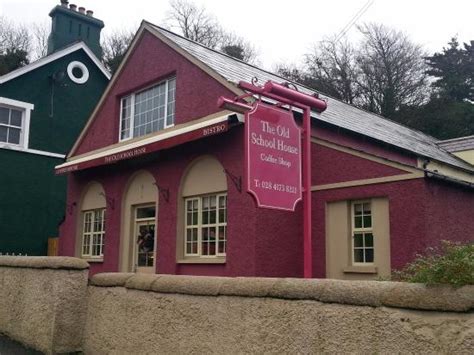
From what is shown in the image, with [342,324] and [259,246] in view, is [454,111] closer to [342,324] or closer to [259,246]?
[259,246]

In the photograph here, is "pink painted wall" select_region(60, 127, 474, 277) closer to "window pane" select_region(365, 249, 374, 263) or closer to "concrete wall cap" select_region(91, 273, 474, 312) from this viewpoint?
"window pane" select_region(365, 249, 374, 263)

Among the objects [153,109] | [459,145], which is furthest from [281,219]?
[459,145]

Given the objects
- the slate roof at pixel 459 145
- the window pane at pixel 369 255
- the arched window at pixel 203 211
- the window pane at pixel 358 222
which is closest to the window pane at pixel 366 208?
the window pane at pixel 358 222

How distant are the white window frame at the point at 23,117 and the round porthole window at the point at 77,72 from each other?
233cm

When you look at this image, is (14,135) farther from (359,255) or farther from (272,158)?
(272,158)

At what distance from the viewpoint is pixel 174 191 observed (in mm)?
13109

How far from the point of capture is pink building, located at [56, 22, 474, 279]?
1035cm

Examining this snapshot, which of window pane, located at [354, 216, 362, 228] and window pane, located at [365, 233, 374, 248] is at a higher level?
window pane, located at [354, 216, 362, 228]

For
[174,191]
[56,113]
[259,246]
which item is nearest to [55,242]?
[56,113]

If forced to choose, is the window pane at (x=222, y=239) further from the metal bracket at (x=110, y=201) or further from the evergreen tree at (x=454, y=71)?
the evergreen tree at (x=454, y=71)

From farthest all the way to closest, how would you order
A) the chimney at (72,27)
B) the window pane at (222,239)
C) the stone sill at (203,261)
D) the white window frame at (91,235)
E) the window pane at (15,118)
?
the chimney at (72,27) → the window pane at (15,118) → the white window frame at (91,235) → the window pane at (222,239) → the stone sill at (203,261)

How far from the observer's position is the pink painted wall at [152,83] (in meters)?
12.8

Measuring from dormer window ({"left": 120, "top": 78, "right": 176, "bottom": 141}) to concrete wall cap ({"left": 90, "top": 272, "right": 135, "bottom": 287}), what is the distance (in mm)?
7546

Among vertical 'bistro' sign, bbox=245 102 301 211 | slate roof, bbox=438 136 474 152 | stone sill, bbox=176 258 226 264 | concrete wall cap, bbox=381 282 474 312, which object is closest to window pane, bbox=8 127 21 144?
stone sill, bbox=176 258 226 264
